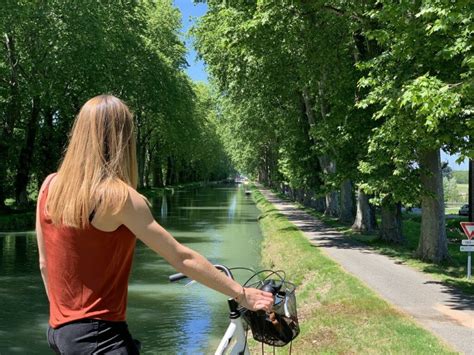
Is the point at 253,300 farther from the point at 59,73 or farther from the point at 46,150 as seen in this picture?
the point at 46,150

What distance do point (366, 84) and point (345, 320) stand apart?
546cm

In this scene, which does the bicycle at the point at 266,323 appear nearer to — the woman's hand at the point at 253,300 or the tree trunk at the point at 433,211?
the woman's hand at the point at 253,300

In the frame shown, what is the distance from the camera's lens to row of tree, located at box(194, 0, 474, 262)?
32.5 feet

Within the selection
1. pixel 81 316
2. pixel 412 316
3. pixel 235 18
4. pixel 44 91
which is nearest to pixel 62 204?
pixel 81 316

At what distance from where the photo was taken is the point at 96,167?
2400mm

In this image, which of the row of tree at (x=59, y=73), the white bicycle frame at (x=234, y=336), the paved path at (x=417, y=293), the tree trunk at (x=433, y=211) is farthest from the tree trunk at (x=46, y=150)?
the white bicycle frame at (x=234, y=336)

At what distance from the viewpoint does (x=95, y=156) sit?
2.42m

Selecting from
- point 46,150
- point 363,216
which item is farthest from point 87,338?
point 46,150

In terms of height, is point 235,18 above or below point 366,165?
above

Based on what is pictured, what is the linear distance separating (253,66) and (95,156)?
21.6 meters

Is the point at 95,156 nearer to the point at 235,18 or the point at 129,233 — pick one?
the point at 129,233

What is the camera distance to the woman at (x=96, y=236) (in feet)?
7.65

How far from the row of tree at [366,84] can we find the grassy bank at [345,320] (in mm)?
2723

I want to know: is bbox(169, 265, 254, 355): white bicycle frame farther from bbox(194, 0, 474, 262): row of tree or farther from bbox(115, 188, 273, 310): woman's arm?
bbox(194, 0, 474, 262): row of tree
